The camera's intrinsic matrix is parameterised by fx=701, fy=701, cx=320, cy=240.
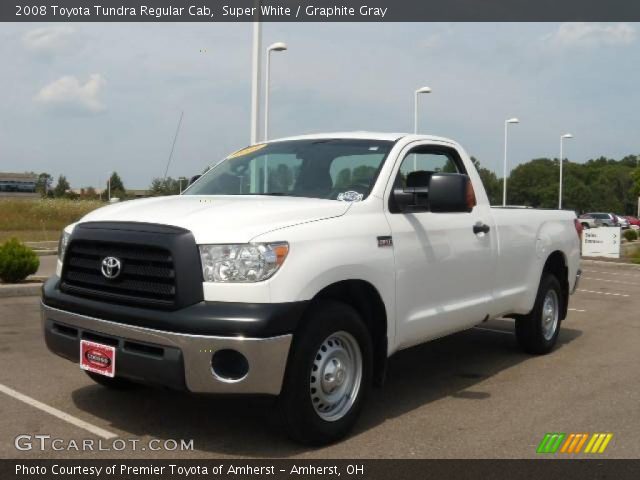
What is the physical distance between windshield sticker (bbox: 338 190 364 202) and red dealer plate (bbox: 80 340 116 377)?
177cm

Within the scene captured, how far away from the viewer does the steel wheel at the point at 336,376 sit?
4.24m

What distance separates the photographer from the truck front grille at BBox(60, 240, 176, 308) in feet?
12.9

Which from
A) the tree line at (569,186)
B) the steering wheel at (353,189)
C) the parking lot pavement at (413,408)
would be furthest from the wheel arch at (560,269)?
the tree line at (569,186)

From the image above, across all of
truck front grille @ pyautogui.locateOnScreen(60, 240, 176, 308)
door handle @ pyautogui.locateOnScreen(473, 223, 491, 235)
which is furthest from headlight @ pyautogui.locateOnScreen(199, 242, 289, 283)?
door handle @ pyautogui.locateOnScreen(473, 223, 491, 235)

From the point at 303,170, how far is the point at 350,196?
0.63 meters

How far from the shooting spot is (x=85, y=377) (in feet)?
19.1

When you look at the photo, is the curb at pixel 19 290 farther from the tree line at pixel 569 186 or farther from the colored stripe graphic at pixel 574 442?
the tree line at pixel 569 186

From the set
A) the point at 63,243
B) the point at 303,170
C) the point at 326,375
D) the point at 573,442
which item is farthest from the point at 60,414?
the point at 573,442

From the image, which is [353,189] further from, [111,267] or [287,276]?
[111,267]

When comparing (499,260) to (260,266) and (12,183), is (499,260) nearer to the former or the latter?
(260,266)

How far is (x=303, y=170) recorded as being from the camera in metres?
5.25

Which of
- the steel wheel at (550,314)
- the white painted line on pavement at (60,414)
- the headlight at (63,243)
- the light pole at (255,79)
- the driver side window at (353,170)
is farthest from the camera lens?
the light pole at (255,79)

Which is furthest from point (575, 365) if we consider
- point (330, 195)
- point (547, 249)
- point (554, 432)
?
point (330, 195)

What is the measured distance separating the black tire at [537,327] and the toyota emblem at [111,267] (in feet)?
14.4
